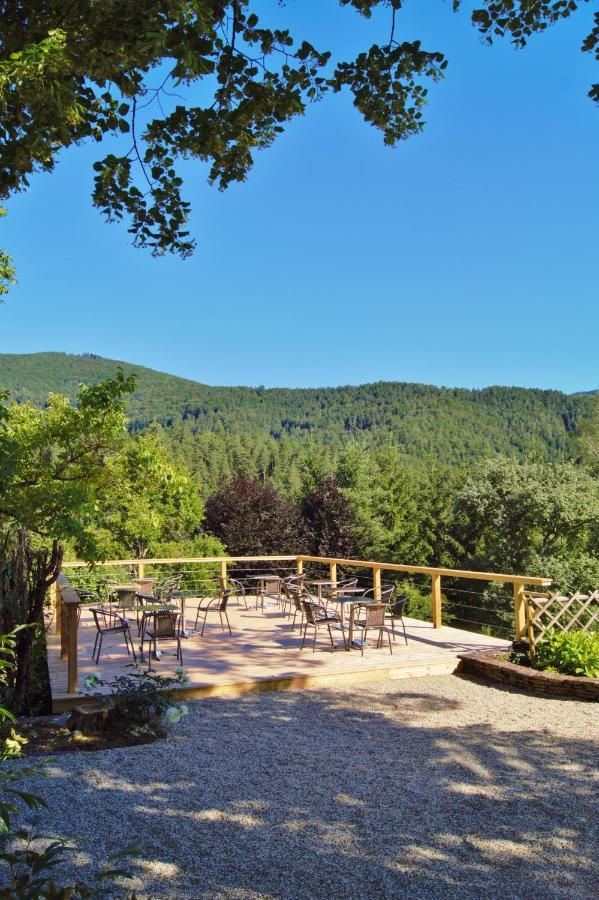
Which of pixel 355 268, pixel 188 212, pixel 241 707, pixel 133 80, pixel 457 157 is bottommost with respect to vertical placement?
pixel 241 707

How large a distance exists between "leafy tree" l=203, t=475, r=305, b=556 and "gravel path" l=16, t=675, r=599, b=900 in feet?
46.1

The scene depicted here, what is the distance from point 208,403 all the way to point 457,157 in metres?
69.7

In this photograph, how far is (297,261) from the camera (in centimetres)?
2623

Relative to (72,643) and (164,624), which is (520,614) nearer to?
(164,624)

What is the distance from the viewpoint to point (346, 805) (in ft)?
11.1

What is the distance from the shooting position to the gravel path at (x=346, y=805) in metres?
2.65

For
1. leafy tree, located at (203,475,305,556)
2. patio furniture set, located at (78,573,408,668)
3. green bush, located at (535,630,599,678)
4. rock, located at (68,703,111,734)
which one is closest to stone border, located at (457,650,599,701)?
green bush, located at (535,630,599,678)

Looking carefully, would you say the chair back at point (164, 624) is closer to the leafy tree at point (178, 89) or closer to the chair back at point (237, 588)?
the chair back at point (237, 588)

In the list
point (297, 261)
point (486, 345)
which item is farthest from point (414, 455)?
point (297, 261)

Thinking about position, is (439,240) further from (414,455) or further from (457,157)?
(414,455)

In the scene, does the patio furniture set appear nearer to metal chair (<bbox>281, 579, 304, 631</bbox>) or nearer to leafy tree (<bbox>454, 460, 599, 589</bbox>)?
metal chair (<bbox>281, 579, 304, 631</bbox>)

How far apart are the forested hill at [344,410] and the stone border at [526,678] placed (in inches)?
1785

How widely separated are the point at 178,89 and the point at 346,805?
3610 mm

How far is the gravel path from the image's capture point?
2.65 metres
